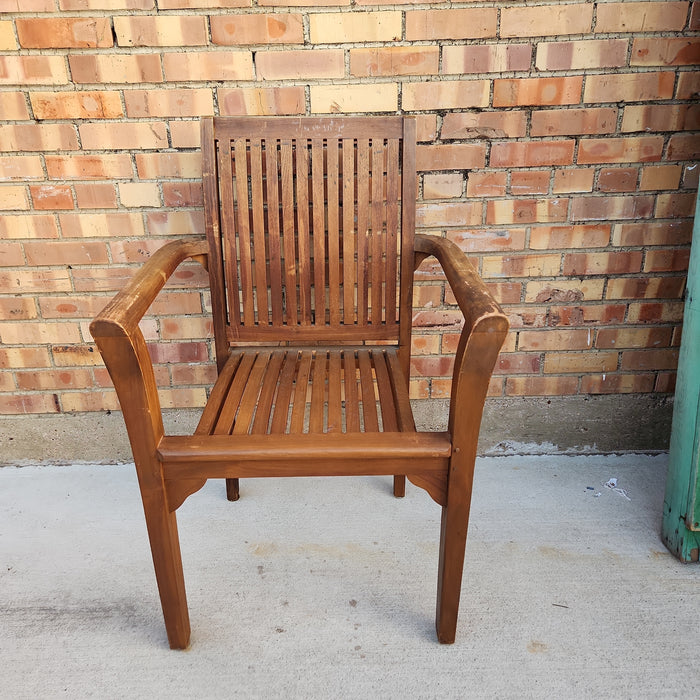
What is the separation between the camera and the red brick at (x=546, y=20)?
1.65m

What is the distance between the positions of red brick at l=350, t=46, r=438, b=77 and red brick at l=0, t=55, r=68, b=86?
0.57m

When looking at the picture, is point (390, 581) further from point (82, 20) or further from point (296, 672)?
point (82, 20)

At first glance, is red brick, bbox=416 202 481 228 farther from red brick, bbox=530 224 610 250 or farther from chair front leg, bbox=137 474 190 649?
chair front leg, bbox=137 474 190 649

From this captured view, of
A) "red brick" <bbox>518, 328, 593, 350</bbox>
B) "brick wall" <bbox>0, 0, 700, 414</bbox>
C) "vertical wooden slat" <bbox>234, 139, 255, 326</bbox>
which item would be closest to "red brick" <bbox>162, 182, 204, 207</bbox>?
"brick wall" <bbox>0, 0, 700, 414</bbox>

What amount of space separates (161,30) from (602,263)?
1.51 metres

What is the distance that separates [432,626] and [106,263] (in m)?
1.43

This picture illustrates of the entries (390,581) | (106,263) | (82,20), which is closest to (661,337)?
(390,581)

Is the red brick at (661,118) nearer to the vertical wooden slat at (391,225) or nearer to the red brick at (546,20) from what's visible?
the red brick at (546,20)

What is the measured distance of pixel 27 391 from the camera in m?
2.02

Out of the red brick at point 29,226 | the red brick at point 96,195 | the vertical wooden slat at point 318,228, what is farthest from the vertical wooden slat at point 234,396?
the red brick at point 29,226

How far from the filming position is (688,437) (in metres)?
1.56

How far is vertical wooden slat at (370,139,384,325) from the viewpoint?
5.12 feet

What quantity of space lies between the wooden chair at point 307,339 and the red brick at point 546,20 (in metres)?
0.46

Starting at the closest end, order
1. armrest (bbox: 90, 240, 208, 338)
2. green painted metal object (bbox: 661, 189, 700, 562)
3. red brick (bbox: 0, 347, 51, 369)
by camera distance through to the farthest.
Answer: armrest (bbox: 90, 240, 208, 338) → green painted metal object (bbox: 661, 189, 700, 562) → red brick (bbox: 0, 347, 51, 369)
